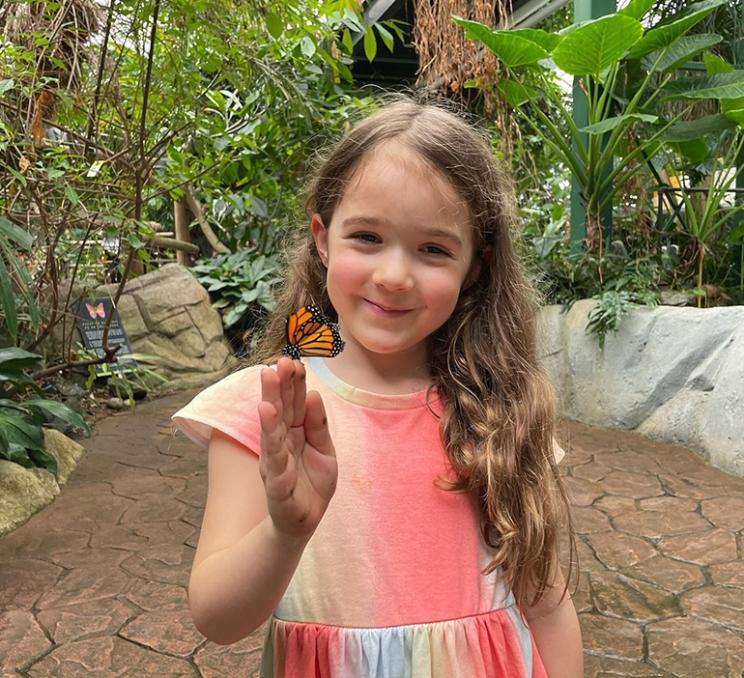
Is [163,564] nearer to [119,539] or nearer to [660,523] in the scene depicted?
[119,539]

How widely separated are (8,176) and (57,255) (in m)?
0.78

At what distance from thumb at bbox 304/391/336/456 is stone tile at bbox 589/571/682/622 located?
1822 mm

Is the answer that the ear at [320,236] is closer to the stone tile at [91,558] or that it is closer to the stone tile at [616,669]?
the stone tile at [616,669]

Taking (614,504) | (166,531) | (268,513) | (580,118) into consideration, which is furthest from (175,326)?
(268,513)

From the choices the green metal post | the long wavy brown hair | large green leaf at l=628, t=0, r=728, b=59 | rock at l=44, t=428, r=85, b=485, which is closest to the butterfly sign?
rock at l=44, t=428, r=85, b=485

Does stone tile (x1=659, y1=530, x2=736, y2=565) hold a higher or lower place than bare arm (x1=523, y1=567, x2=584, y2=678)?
lower

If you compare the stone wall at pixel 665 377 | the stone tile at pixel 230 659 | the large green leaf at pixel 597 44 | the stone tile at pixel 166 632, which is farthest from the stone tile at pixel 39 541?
the large green leaf at pixel 597 44

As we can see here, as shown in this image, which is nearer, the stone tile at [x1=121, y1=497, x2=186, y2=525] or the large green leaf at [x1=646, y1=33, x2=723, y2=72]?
the stone tile at [x1=121, y1=497, x2=186, y2=525]

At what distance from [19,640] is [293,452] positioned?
5.92 ft

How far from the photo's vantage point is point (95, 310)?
209 inches

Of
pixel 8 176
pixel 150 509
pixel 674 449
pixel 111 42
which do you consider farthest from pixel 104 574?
pixel 674 449

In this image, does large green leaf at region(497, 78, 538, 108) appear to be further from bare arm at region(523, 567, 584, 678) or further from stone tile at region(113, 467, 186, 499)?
bare arm at region(523, 567, 584, 678)

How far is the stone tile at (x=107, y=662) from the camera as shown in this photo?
1.85 meters

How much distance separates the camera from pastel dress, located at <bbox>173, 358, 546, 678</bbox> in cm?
79
